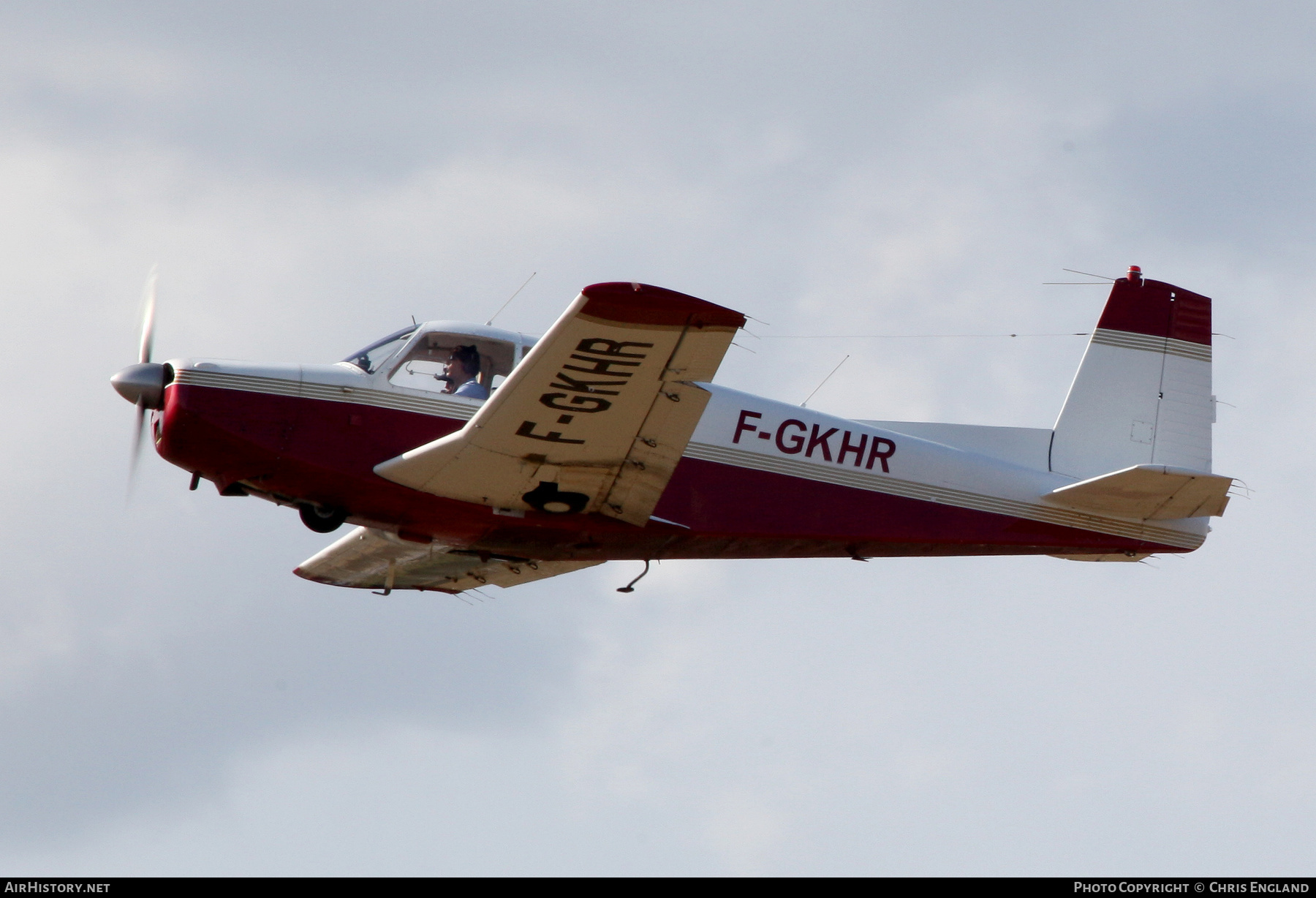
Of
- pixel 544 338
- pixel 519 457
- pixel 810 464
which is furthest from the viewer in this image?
pixel 810 464

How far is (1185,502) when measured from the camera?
12.8 m

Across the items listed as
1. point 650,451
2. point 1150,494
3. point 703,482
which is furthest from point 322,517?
point 1150,494

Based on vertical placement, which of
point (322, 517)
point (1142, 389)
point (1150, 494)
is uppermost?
point (1142, 389)

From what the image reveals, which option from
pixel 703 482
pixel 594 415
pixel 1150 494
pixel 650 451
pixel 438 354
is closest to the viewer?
pixel 594 415

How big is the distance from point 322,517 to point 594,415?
8.79 feet

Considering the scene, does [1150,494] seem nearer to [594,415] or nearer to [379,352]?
[594,415]

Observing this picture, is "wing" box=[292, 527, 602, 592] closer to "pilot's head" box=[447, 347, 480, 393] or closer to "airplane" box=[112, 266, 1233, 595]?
"airplane" box=[112, 266, 1233, 595]

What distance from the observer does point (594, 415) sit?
10625 millimetres

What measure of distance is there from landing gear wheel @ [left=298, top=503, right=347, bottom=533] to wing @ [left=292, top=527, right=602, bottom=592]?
1416 mm

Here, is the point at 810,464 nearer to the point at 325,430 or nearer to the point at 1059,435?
the point at 1059,435

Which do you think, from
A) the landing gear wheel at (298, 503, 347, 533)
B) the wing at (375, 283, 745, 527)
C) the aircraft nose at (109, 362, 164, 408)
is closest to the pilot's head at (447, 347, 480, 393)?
the wing at (375, 283, 745, 527)

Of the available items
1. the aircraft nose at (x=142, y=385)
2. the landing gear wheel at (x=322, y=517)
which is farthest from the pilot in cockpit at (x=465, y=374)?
the aircraft nose at (x=142, y=385)
